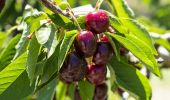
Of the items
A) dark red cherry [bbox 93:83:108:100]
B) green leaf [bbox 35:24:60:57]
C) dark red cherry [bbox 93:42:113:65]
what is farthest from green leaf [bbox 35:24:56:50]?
dark red cherry [bbox 93:83:108:100]

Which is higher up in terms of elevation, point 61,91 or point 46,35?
point 46,35

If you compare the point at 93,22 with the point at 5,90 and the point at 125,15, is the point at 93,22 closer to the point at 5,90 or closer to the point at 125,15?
the point at 5,90

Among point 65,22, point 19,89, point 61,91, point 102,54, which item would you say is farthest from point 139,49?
point 61,91

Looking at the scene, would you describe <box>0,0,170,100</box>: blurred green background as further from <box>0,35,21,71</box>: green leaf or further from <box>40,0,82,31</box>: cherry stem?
<box>0,35,21,71</box>: green leaf

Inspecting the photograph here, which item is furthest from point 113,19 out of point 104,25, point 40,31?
point 40,31

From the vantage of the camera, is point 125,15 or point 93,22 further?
point 125,15

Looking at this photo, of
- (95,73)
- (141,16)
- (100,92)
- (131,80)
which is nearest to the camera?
(95,73)

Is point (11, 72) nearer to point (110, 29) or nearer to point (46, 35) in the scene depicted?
point (46, 35)

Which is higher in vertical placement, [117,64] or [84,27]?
[84,27]
